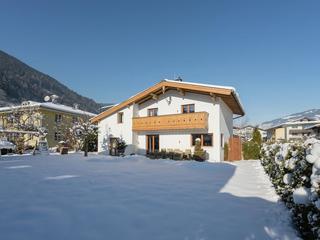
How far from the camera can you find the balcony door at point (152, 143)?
69.2ft

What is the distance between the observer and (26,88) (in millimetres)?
83250

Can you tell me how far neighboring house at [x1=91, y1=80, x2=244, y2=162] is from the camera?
17844 millimetres

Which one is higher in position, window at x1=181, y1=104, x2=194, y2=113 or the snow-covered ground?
window at x1=181, y1=104, x2=194, y2=113

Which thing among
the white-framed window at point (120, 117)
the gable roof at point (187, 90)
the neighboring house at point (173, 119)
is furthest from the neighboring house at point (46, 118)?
the gable roof at point (187, 90)

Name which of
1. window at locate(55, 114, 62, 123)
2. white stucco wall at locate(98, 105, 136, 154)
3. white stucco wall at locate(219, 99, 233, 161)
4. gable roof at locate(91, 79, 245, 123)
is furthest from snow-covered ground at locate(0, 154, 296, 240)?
window at locate(55, 114, 62, 123)

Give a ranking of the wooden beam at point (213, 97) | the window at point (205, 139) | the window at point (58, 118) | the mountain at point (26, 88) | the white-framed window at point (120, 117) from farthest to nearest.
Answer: the mountain at point (26, 88) < the window at point (58, 118) < the white-framed window at point (120, 117) < the window at point (205, 139) < the wooden beam at point (213, 97)

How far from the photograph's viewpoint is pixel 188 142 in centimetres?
1914

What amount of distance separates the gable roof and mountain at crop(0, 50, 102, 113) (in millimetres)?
57896

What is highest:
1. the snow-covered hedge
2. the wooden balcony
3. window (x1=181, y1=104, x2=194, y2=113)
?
window (x1=181, y1=104, x2=194, y2=113)

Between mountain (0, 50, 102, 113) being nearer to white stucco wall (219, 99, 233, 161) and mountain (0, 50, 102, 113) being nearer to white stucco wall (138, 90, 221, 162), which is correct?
white stucco wall (138, 90, 221, 162)

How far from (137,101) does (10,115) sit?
17264 millimetres

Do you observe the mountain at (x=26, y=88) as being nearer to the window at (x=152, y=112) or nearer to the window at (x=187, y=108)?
the window at (x=152, y=112)

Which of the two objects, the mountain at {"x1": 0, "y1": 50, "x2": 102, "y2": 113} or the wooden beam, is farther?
the mountain at {"x1": 0, "y1": 50, "x2": 102, "y2": 113}

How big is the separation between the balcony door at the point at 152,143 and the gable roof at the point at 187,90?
3608 millimetres
